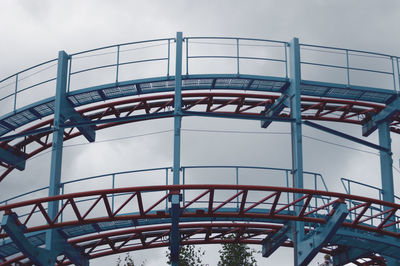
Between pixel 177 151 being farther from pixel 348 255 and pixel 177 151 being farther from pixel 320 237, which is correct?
pixel 348 255

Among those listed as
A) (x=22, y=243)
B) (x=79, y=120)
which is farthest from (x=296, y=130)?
(x=22, y=243)

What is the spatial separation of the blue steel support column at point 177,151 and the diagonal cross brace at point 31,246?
457 cm

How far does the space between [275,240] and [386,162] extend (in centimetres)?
657

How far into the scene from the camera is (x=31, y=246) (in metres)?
27.2

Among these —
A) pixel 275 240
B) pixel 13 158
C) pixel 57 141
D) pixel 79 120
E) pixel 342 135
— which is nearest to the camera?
pixel 57 141

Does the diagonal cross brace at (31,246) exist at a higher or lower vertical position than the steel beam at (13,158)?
lower

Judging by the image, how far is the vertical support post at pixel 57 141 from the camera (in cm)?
2803

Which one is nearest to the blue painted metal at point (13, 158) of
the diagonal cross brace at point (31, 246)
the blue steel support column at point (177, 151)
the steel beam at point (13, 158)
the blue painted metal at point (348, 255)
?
the steel beam at point (13, 158)

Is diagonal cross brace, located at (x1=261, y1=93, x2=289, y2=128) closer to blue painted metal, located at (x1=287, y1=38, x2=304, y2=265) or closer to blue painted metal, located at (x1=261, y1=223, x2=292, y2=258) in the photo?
blue painted metal, located at (x1=287, y1=38, x2=304, y2=265)

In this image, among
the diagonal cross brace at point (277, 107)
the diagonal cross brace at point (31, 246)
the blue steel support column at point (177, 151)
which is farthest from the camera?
the diagonal cross brace at point (277, 107)

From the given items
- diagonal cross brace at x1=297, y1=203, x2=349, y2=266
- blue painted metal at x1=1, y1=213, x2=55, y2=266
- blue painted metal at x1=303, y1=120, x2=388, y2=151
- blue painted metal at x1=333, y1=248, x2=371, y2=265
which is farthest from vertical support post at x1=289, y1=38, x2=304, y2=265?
blue painted metal at x1=1, y1=213, x2=55, y2=266

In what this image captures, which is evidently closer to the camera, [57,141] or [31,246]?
[31,246]

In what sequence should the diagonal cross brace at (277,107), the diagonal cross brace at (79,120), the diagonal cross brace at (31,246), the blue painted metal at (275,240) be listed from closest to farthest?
the diagonal cross brace at (31,246) < the blue painted metal at (275,240) < the diagonal cross brace at (79,120) < the diagonal cross brace at (277,107)

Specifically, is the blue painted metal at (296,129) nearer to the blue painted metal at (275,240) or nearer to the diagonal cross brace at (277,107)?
the diagonal cross brace at (277,107)
